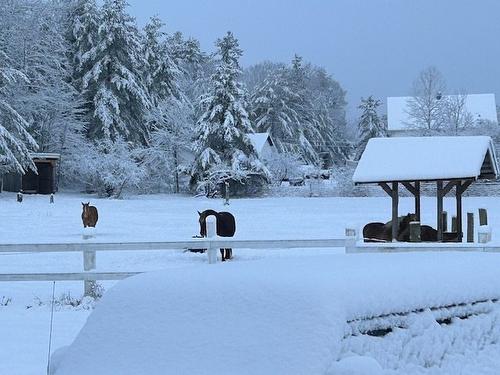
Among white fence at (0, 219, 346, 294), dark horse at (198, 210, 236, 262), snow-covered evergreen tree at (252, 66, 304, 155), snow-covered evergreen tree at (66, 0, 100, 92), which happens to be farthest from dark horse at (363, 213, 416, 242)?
snow-covered evergreen tree at (252, 66, 304, 155)

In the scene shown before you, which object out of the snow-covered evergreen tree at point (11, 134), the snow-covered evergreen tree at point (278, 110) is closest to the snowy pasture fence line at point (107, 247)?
the snow-covered evergreen tree at point (11, 134)

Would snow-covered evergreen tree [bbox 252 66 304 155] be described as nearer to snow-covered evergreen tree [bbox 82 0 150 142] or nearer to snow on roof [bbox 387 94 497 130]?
snow on roof [bbox 387 94 497 130]

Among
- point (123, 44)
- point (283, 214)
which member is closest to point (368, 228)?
point (283, 214)

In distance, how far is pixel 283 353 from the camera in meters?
2.72

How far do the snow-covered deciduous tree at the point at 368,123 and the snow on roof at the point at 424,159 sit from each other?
161 feet

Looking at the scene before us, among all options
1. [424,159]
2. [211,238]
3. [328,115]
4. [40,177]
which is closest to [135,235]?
[424,159]

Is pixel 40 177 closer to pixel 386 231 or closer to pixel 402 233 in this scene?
pixel 386 231

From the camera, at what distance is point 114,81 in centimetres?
5441

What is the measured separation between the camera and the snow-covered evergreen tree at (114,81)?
178ft

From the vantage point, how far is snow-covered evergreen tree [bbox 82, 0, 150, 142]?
54.1 metres

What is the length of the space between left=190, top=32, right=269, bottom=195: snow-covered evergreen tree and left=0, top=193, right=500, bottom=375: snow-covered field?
11.6 ft

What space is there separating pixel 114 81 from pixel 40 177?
33.4ft

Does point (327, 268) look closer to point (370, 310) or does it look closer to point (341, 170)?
point (370, 310)

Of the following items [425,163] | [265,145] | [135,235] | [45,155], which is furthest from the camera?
[265,145]
